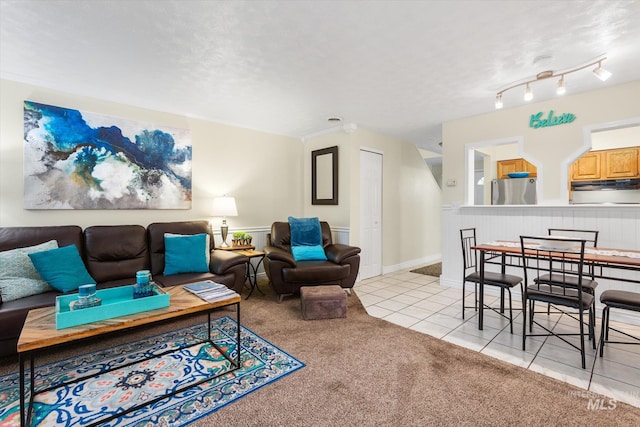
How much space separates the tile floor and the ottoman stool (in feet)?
1.47

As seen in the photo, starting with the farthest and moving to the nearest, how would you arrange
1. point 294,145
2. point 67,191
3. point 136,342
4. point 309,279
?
point 294,145, point 309,279, point 67,191, point 136,342

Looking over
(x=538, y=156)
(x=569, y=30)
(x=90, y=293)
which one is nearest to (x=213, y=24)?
(x=90, y=293)

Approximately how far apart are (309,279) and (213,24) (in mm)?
2608

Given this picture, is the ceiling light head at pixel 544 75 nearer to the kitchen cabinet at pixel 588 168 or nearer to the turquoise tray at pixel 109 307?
the kitchen cabinet at pixel 588 168

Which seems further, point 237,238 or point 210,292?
point 237,238

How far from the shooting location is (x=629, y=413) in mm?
1652

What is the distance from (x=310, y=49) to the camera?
2381 mm

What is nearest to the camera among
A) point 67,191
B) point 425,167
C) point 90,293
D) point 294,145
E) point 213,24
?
point 90,293

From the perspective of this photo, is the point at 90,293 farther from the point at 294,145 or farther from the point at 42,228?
the point at 294,145

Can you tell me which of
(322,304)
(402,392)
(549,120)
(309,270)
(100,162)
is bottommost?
(402,392)

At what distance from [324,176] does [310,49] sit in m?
2.61

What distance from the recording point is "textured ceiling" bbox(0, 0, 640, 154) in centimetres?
193

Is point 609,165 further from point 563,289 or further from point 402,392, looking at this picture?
point 402,392

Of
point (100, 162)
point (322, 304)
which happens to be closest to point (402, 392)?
point (322, 304)
